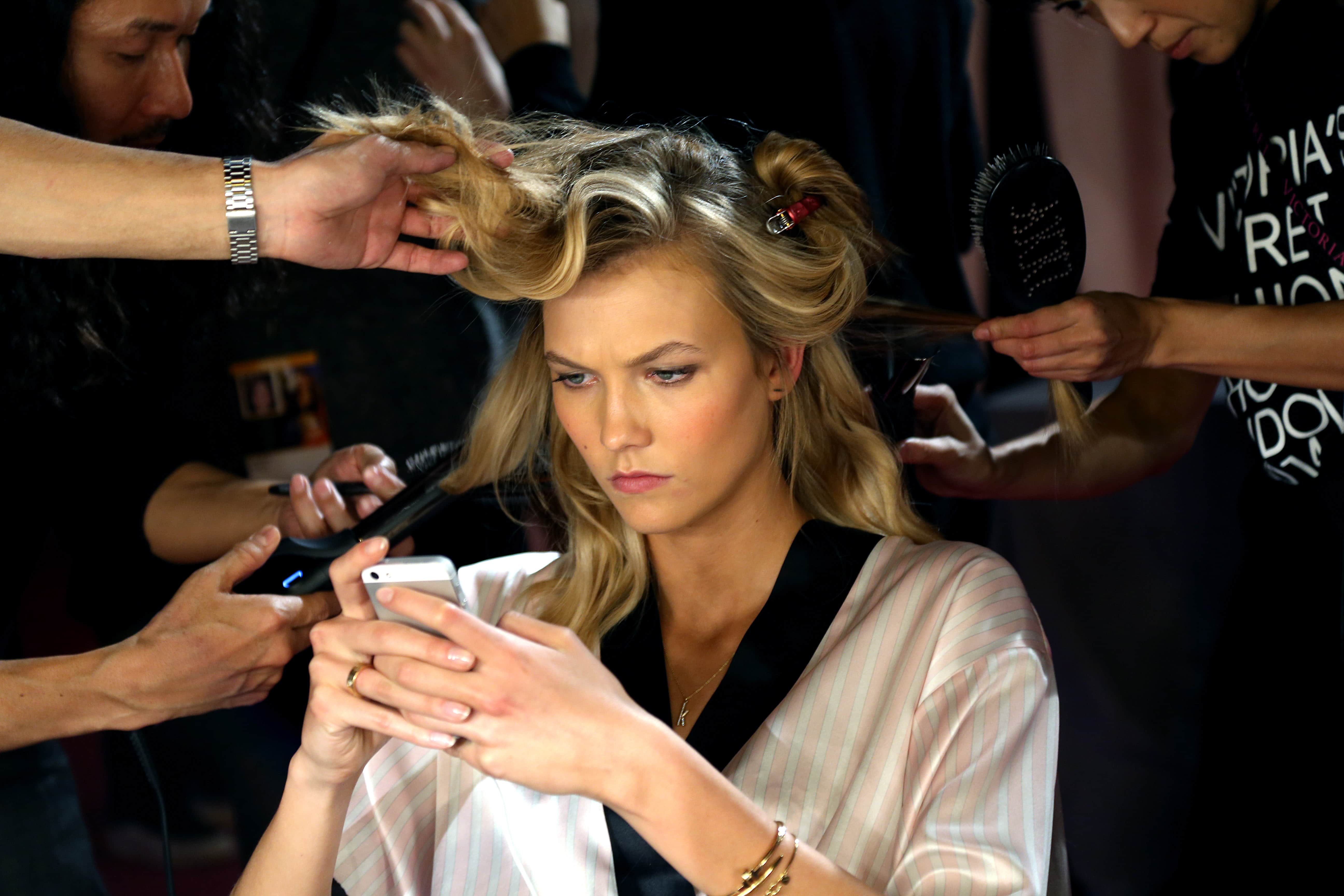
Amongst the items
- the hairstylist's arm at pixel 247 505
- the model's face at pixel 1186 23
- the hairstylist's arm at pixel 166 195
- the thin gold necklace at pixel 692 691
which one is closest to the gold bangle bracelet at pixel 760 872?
the thin gold necklace at pixel 692 691

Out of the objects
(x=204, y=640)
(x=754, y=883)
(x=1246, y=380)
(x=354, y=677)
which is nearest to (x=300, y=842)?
(x=354, y=677)

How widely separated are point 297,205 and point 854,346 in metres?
0.80

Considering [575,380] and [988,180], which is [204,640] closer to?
[575,380]

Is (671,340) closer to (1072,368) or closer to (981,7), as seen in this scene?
(1072,368)

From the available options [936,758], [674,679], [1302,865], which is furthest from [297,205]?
[1302,865]

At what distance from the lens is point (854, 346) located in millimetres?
1732

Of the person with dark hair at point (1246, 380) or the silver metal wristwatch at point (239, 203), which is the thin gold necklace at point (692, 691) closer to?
the person with dark hair at point (1246, 380)

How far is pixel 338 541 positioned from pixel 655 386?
22.9 inches

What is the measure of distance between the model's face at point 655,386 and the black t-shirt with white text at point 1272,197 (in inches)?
29.2

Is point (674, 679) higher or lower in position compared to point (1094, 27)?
lower

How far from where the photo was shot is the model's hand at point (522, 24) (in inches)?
81.1

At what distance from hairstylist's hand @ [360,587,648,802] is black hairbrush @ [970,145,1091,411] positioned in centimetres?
80

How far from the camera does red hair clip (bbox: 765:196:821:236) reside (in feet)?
5.07

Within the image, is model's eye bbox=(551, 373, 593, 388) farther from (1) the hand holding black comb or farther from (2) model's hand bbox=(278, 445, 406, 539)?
(1) the hand holding black comb
